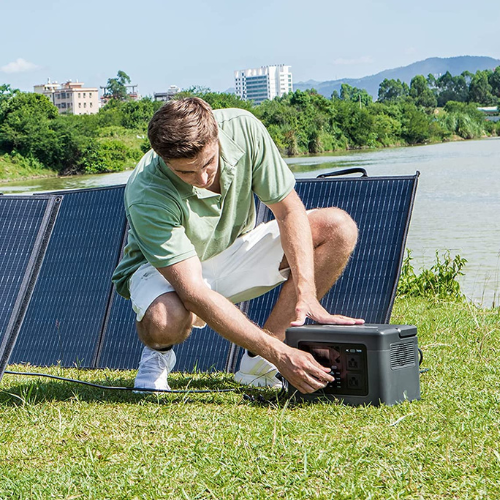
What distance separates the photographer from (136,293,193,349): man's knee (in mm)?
3316

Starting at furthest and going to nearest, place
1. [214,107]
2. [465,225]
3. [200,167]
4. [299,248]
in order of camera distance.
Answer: [214,107], [465,225], [299,248], [200,167]

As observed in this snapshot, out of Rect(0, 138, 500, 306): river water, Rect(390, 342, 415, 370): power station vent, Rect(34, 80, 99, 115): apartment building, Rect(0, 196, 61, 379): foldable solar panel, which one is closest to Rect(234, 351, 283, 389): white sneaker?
Rect(390, 342, 415, 370): power station vent

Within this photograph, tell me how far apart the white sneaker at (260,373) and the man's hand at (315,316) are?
0.43 meters

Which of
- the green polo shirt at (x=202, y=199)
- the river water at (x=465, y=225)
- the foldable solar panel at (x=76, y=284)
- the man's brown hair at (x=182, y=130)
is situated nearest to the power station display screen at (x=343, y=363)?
the green polo shirt at (x=202, y=199)

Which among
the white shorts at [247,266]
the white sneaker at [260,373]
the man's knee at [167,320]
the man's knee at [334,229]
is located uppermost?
the man's knee at [334,229]

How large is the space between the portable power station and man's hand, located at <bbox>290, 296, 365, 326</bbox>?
0.18 ft

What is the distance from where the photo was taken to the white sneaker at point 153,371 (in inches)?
138

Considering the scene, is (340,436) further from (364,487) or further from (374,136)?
(374,136)

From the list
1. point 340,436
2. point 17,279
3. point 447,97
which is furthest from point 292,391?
point 447,97

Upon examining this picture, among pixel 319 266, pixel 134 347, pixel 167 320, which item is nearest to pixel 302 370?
pixel 167 320

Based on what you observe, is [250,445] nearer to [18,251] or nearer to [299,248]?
[299,248]

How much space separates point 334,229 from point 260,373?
73 cm

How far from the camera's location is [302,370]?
2982 millimetres

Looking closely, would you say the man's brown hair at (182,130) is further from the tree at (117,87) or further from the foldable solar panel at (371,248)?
the tree at (117,87)
